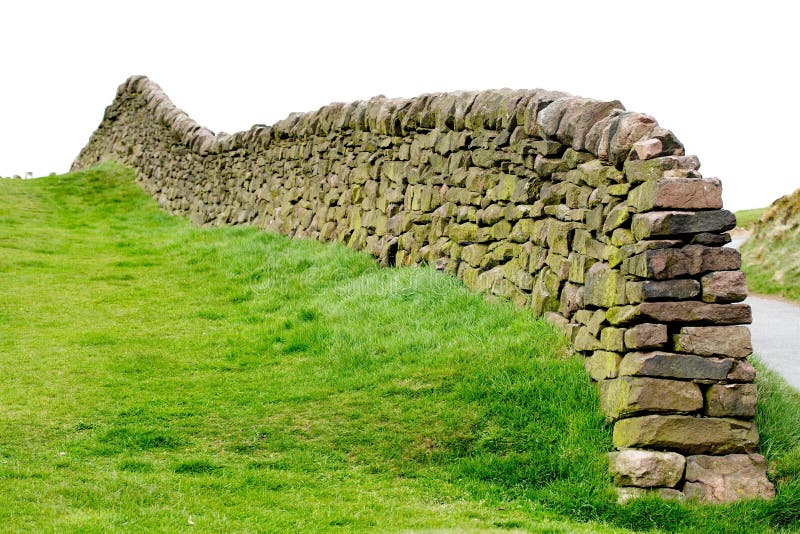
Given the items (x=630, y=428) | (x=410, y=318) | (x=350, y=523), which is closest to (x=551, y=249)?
(x=410, y=318)

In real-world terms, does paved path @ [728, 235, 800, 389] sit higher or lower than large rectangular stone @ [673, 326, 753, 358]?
lower

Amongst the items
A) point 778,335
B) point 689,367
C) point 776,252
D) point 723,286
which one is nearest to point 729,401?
point 689,367

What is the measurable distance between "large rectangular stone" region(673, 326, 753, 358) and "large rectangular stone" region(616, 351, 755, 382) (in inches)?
2.1

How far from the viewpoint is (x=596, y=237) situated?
765 centimetres

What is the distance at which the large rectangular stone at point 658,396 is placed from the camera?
6.45 metres

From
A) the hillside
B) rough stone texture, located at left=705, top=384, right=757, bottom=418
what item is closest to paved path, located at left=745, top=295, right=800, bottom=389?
the hillside

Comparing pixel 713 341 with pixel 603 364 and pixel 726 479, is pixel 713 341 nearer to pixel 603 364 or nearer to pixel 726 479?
pixel 603 364

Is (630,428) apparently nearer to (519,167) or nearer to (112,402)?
(519,167)

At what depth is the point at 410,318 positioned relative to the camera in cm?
938

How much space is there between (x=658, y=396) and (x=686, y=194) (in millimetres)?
1537

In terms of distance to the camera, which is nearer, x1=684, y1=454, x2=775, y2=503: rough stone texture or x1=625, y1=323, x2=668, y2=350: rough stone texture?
x1=684, y1=454, x2=775, y2=503: rough stone texture

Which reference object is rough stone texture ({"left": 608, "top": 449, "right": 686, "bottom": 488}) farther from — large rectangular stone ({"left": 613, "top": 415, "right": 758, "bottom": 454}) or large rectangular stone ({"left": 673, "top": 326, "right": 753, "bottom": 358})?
large rectangular stone ({"left": 673, "top": 326, "right": 753, "bottom": 358})

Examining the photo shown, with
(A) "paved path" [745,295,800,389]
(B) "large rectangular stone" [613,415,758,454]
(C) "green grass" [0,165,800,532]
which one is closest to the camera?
(C) "green grass" [0,165,800,532]

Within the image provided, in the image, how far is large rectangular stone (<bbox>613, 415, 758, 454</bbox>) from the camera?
6.39m
